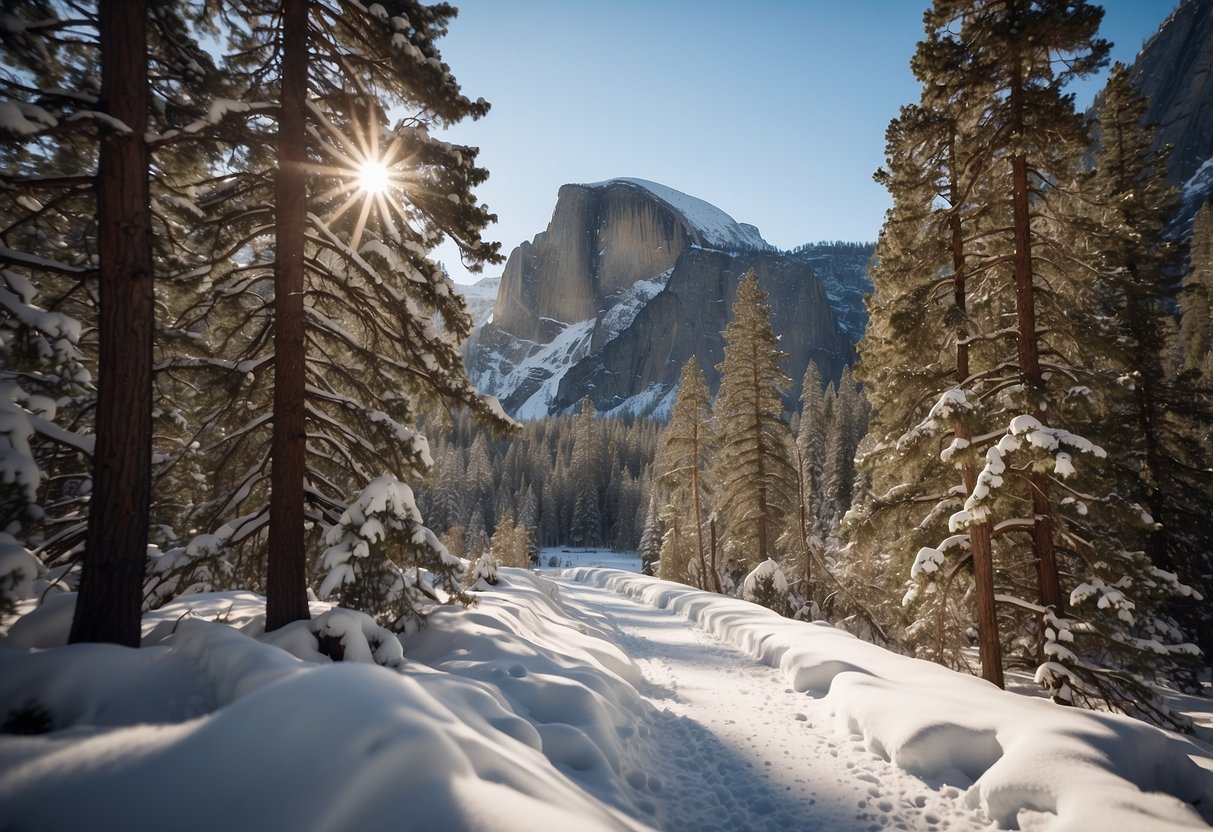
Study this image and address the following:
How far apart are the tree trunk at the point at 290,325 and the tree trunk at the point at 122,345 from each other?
118 cm

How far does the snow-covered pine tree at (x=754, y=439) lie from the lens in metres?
20.6

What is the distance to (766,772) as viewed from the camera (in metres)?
5.04

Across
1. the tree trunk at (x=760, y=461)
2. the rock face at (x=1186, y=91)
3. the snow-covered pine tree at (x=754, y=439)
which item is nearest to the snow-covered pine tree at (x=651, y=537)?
the snow-covered pine tree at (x=754, y=439)

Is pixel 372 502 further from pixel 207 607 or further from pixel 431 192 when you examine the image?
pixel 431 192

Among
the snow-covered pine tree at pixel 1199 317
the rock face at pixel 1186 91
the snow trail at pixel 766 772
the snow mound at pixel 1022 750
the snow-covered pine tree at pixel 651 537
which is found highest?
the rock face at pixel 1186 91

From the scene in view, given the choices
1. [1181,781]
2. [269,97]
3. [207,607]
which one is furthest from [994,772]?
[269,97]

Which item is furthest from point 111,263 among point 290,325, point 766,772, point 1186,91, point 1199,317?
point 1186,91

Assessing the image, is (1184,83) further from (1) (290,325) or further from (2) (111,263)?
(2) (111,263)

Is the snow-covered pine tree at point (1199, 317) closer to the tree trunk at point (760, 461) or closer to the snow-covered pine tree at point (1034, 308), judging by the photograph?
the tree trunk at point (760, 461)

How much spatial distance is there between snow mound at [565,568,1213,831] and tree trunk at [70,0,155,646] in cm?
762

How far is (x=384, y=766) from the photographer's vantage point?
2.47 m

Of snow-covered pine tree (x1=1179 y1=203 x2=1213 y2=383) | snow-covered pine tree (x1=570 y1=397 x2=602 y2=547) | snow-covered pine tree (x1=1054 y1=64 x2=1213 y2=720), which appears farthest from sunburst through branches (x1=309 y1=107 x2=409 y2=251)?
snow-covered pine tree (x1=570 y1=397 x2=602 y2=547)

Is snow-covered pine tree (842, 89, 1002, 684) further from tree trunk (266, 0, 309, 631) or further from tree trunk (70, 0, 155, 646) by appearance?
tree trunk (70, 0, 155, 646)

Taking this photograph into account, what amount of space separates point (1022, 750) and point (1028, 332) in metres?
6.25
